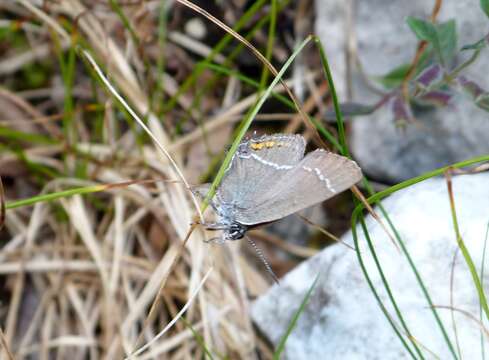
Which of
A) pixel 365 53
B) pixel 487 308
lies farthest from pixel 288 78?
pixel 487 308

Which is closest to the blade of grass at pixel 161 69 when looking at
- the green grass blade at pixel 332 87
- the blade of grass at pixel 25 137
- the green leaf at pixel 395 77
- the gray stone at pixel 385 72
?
the blade of grass at pixel 25 137

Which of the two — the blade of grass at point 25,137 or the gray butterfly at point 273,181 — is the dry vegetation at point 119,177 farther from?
the gray butterfly at point 273,181

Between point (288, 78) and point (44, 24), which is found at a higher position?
point (44, 24)

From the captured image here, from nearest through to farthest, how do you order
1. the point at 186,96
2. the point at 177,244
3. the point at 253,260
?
the point at 177,244 → the point at 253,260 → the point at 186,96

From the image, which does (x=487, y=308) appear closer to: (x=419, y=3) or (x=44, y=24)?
(x=419, y=3)

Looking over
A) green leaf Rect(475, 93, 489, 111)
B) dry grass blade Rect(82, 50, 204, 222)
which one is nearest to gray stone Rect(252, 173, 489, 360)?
green leaf Rect(475, 93, 489, 111)

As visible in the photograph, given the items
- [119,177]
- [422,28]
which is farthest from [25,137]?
[422,28]
